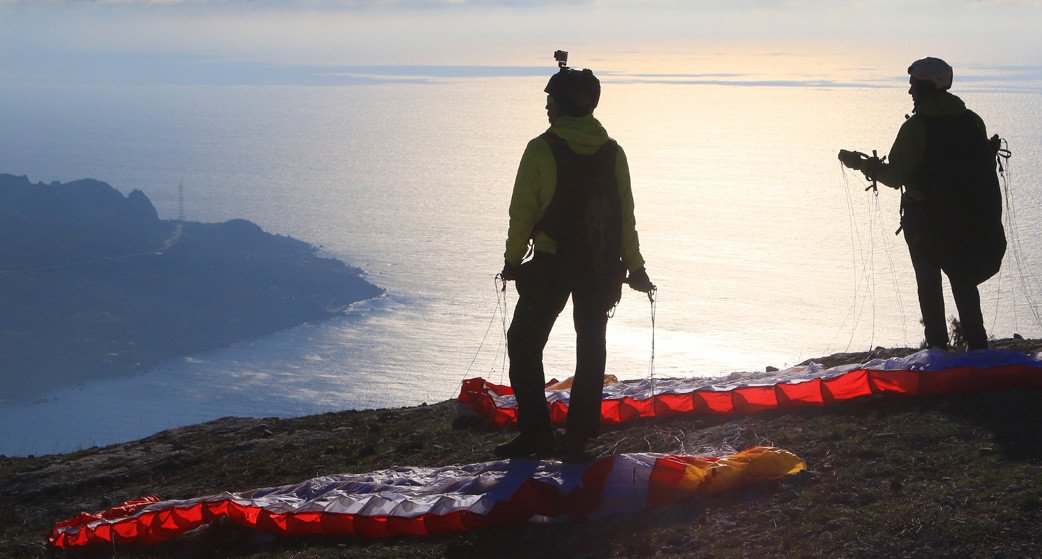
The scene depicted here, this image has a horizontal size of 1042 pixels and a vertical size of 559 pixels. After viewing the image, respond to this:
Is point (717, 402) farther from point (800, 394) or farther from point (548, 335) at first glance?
point (548, 335)

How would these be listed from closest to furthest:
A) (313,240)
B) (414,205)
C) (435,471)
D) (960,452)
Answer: (960,452), (435,471), (313,240), (414,205)

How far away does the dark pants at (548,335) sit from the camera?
632 cm

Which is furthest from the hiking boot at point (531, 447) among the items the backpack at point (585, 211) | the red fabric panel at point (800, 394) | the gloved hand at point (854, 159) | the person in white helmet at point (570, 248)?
the gloved hand at point (854, 159)

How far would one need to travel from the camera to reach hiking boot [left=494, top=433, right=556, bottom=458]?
6660mm

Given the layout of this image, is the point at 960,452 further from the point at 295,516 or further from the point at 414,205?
the point at 414,205

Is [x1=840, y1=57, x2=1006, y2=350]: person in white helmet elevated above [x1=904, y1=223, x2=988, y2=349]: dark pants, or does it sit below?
above

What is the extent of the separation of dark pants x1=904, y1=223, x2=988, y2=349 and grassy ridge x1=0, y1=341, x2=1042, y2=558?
123 centimetres

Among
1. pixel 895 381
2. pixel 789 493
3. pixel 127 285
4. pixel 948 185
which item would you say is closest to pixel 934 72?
pixel 948 185

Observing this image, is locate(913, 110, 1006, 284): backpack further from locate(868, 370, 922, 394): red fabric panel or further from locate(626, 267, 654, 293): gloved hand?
locate(626, 267, 654, 293): gloved hand

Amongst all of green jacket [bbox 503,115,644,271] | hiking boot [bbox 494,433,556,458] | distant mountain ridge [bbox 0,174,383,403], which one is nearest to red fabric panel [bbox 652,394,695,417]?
hiking boot [bbox 494,433,556,458]

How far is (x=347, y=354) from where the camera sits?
282 feet

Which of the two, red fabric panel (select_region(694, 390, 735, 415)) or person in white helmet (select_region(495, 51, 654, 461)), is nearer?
person in white helmet (select_region(495, 51, 654, 461))

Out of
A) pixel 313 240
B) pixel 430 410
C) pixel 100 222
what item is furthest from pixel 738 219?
pixel 430 410

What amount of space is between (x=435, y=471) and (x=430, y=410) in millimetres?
3406
